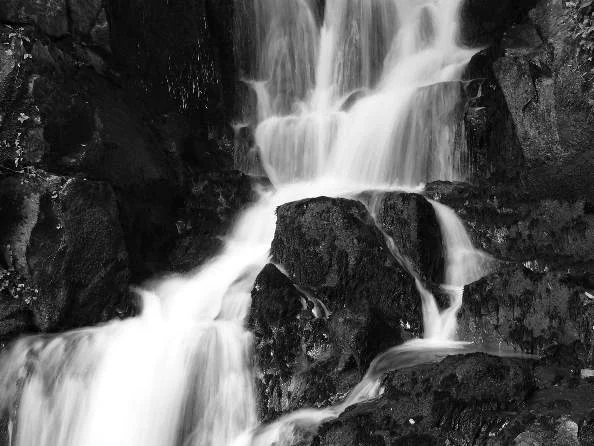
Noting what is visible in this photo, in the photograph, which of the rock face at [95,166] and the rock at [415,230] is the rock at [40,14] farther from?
the rock at [415,230]

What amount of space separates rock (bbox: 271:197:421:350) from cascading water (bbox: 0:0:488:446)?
14.7 inches

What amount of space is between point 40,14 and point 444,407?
829 cm

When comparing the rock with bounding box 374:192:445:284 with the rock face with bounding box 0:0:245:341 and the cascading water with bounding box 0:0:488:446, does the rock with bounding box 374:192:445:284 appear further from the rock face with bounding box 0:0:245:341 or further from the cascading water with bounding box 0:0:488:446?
the rock face with bounding box 0:0:245:341

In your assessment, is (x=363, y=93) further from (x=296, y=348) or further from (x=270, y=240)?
(x=296, y=348)

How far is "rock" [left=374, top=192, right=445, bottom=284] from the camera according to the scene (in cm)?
862

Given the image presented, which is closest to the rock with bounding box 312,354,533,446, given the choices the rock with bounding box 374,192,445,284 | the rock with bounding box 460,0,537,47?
the rock with bounding box 374,192,445,284

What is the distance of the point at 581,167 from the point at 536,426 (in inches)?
211

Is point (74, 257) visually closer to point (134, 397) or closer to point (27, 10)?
point (134, 397)

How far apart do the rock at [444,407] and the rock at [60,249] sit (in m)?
4.27

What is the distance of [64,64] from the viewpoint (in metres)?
9.80

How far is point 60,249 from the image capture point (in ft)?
28.2

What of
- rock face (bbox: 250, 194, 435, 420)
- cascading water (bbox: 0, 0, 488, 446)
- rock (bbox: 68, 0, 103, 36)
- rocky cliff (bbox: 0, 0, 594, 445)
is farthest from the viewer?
rock (bbox: 68, 0, 103, 36)

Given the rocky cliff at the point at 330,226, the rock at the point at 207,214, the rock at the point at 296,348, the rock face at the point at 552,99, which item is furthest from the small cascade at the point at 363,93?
the rock at the point at 296,348

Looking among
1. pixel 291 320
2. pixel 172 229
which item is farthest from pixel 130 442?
pixel 172 229
